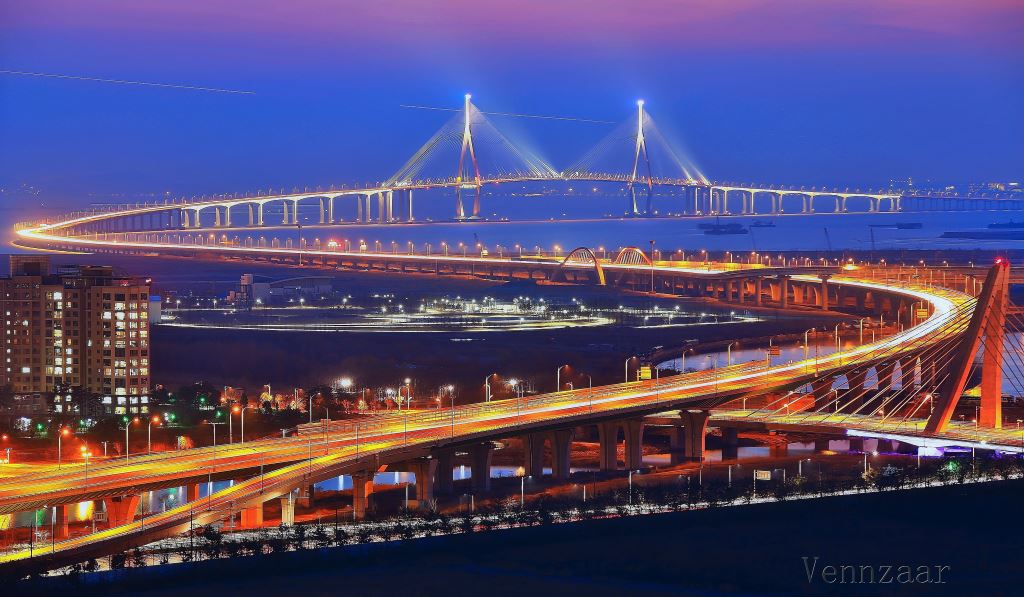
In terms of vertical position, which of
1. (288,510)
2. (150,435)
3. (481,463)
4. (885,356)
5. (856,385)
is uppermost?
(885,356)

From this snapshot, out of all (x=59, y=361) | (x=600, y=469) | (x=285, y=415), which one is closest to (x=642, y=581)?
(x=600, y=469)

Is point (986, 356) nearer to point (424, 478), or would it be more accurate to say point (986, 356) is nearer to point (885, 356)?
point (885, 356)

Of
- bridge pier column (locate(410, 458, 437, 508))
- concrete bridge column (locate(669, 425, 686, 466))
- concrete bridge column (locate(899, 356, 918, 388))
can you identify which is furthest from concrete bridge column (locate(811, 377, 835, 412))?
bridge pier column (locate(410, 458, 437, 508))

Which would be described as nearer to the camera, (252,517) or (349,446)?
(252,517)

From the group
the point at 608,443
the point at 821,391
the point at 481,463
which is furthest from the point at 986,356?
the point at 481,463

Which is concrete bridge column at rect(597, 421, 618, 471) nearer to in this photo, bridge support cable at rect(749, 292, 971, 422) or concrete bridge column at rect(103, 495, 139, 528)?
bridge support cable at rect(749, 292, 971, 422)
